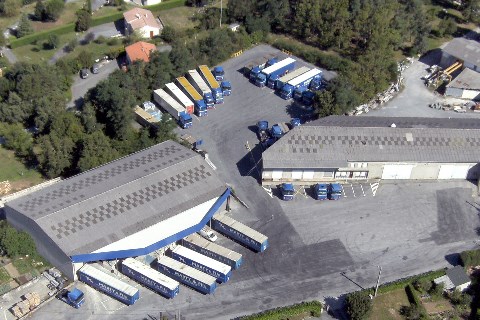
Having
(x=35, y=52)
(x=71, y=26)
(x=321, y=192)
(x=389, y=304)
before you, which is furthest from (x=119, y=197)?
(x=71, y=26)

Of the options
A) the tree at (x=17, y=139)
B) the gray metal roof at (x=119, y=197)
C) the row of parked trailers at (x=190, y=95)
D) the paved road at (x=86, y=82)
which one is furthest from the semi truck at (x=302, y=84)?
the tree at (x=17, y=139)

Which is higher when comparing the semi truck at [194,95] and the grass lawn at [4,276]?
the semi truck at [194,95]

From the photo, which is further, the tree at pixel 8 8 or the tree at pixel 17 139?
the tree at pixel 8 8

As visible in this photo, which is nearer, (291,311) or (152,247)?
(291,311)

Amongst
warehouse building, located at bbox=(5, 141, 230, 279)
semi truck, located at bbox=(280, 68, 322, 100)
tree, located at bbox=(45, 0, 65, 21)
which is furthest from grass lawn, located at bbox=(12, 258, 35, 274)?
tree, located at bbox=(45, 0, 65, 21)

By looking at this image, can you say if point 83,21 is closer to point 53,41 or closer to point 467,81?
point 53,41

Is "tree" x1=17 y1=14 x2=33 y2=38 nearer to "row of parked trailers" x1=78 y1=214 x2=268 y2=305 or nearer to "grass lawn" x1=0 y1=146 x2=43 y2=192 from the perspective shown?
"grass lawn" x1=0 y1=146 x2=43 y2=192

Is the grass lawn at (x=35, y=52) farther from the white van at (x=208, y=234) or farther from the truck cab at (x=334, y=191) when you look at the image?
the truck cab at (x=334, y=191)
